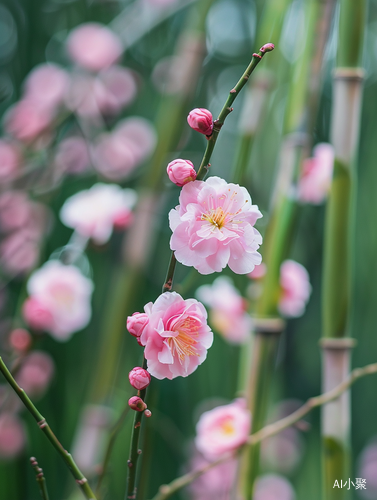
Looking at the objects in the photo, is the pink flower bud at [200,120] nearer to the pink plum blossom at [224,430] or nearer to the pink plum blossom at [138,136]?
the pink plum blossom at [224,430]

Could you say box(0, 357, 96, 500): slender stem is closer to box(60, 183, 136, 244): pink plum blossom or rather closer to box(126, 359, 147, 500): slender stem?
box(126, 359, 147, 500): slender stem

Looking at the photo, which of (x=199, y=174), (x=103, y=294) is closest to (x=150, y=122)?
(x=103, y=294)

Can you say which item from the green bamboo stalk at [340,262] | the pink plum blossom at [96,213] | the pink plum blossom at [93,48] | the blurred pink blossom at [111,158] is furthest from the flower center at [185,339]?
the pink plum blossom at [93,48]

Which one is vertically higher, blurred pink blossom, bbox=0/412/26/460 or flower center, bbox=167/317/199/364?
flower center, bbox=167/317/199/364

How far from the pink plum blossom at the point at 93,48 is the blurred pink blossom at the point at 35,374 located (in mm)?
426

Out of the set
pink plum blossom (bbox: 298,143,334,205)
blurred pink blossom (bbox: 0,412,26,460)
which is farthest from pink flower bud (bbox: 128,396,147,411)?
blurred pink blossom (bbox: 0,412,26,460)

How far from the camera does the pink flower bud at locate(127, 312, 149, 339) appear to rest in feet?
0.55

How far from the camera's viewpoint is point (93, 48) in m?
0.67

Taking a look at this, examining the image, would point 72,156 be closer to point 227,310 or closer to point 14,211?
point 14,211

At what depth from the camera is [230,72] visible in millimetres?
781

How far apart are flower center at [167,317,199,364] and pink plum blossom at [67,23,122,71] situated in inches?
23.0

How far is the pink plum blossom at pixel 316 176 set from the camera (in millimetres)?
361

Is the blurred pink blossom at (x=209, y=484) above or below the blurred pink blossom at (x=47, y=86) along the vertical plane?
below

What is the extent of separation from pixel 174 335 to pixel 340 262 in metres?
0.16
